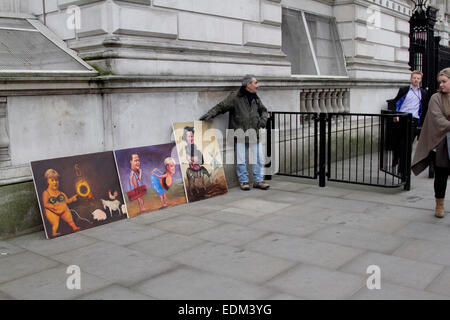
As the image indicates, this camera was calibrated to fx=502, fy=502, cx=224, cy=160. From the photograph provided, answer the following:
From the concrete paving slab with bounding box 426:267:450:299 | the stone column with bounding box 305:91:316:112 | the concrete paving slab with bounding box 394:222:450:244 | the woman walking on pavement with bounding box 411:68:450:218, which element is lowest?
the concrete paving slab with bounding box 426:267:450:299

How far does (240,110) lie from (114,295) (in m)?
4.45

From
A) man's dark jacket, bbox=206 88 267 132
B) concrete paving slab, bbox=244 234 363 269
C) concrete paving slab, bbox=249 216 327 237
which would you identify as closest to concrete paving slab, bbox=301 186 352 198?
man's dark jacket, bbox=206 88 267 132

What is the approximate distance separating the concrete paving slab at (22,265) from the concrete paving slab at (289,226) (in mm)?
2391

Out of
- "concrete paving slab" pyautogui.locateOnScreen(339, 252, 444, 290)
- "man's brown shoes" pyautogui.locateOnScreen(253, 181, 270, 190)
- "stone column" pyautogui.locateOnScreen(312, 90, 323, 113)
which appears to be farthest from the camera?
"stone column" pyautogui.locateOnScreen(312, 90, 323, 113)

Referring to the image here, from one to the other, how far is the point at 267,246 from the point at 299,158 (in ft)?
15.5

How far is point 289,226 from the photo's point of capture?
598 cm

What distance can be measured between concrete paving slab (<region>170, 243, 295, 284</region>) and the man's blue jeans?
2.98 meters

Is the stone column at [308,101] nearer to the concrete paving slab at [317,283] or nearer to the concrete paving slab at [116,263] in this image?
the concrete paving slab at [116,263]

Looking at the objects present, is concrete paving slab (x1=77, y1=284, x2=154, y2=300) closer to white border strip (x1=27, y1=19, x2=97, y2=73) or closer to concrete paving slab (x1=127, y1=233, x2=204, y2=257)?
concrete paving slab (x1=127, y1=233, x2=204, y2=257)

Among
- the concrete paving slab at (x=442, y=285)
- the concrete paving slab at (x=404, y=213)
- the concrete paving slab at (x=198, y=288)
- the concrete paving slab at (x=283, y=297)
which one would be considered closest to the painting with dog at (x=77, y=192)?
the concrete paving slab at (x=198, y=288)

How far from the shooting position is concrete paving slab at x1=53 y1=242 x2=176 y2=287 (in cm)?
442

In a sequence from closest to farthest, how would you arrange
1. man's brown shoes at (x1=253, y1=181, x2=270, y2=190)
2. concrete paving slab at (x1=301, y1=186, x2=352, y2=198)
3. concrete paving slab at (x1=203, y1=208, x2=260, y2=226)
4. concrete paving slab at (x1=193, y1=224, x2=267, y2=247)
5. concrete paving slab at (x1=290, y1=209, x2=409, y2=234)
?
concrete paving slab at (x1=193, y1=224, x2=267, y2=247) < concrete paving slab at (x1=290, y1=209, x2=409, y2=234) < concrete paving slab at (x1=203, y1=208, x2=260, y2=226) < concrete paving slab at (x1=301, y1=186, x2=352, y2=198) < man's brown shoes at (x1=253, y1=181, x2=270, y2=190)

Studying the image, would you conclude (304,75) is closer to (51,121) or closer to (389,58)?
(389,58)

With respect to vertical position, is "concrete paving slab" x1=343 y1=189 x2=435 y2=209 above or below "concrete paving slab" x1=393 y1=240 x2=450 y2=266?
above
